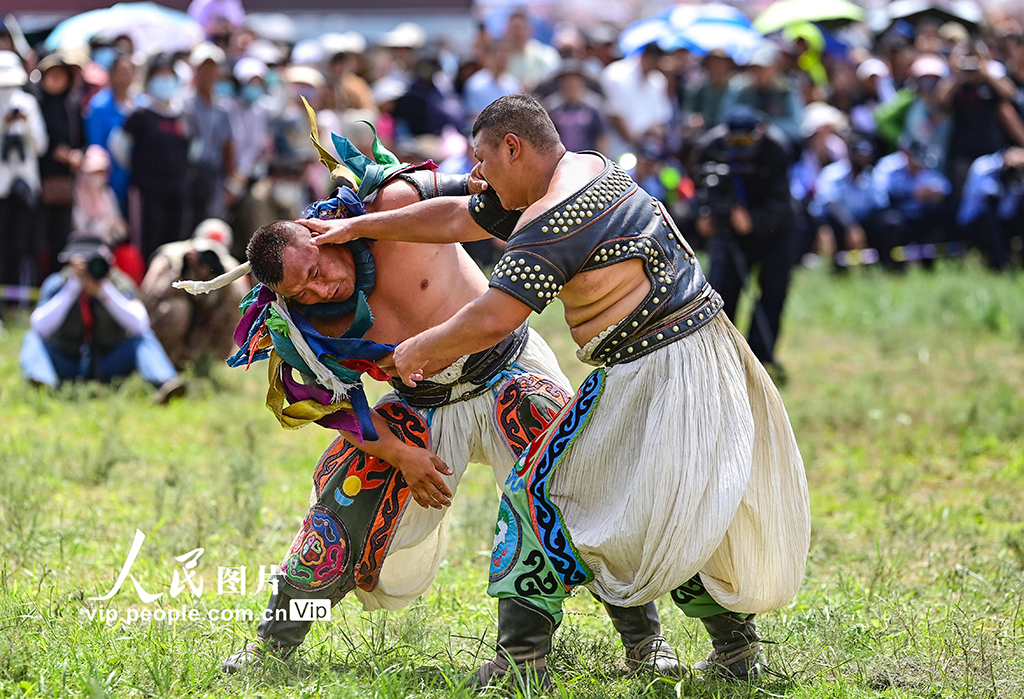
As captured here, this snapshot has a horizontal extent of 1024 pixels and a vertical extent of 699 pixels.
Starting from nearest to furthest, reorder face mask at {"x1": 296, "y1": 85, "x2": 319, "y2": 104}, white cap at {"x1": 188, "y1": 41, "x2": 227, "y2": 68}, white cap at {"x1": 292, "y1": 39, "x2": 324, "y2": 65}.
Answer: white cap at {"x1": 188, "y1": 41, "x2": 227, "y2": 68}
face mask at {"x1": 296, "y1": 85, "x2": 319, "y2": 104}
white cap at {"x1": 292, "y1": 39, "x2": 324, "y2": 65}

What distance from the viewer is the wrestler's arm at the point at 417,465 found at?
12.7ft

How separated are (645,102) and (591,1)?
1605 centimetres

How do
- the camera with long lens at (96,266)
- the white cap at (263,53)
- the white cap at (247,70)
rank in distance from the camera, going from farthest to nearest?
the white cap at (263,53), the white cap at (247,70), the camera with long lens at (96,266)

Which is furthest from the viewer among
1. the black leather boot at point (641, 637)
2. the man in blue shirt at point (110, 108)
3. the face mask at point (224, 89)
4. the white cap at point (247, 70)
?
the white cap at point (247, 70)

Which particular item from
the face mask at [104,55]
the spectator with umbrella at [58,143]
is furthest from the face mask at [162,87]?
the face mask at [104,55]

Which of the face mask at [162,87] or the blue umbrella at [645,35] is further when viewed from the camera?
the blue umbrella at [645,35]

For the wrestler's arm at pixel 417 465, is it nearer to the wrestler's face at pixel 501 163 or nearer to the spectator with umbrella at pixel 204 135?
the wrestler's face at pixel 501 163

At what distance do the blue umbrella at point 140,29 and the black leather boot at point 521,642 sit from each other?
9.42m

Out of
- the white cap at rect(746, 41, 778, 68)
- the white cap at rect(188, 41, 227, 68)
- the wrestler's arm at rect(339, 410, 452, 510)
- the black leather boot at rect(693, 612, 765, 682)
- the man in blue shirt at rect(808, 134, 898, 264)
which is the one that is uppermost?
the wrestler's arm at rect(339, 410, 452, 510)

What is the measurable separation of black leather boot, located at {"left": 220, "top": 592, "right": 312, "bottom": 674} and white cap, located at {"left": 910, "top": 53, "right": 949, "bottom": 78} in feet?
34.8

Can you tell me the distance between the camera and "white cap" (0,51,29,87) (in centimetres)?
944

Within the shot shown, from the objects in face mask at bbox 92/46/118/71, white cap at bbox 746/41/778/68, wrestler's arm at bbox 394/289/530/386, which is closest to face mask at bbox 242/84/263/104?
face mask at bbox 92/46/118/71

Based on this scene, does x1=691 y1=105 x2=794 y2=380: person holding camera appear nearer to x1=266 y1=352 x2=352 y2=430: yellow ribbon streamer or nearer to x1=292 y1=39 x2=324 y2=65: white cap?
x1=266 y1=352 x2=352 y2=430: yellow ribbon streamer

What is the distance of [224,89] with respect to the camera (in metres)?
10.5
